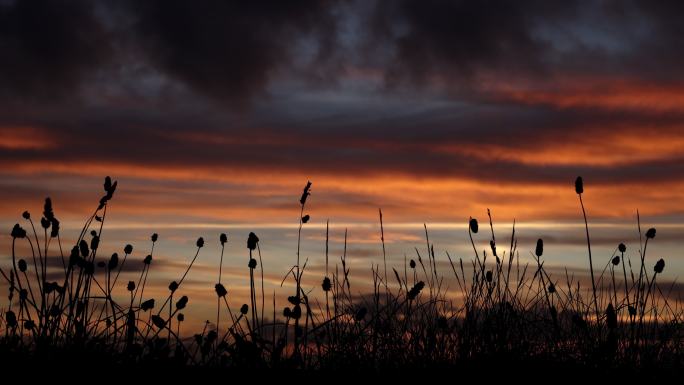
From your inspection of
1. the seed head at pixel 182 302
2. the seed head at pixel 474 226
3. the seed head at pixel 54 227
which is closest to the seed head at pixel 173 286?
the seed head at pixel 182 302

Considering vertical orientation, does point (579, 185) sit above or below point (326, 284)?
above

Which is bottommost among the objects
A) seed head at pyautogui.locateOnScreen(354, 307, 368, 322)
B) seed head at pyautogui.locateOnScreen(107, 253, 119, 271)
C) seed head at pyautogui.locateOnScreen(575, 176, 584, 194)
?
seed head at pyautogui.locateOnScreen(354, 307, 368, 322)

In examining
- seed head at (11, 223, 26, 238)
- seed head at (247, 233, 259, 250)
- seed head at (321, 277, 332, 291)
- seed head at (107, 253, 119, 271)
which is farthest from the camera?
seed head at (321, 277, 332, 291)

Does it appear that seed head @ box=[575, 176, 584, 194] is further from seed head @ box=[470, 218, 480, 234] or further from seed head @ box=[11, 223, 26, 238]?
seed head @ box=[11, 223, 26, 238]

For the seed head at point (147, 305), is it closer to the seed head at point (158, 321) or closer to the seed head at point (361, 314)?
the seed head at point (158, 321)

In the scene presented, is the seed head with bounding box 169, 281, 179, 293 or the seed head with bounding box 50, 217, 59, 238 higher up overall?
the seed head with bounding box 50, 217, 59, 238

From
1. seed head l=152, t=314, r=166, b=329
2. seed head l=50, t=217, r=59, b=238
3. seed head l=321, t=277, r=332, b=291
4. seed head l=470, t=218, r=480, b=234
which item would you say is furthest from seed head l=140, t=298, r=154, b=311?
seed head l=470, t=218, r=480, b=234

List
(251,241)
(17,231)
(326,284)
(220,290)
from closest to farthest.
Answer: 1. (251,241)
2. (17,231)
3. (220,290)
4. (326,284)

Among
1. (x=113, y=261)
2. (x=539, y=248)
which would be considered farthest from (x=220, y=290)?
(x=539, y=248)

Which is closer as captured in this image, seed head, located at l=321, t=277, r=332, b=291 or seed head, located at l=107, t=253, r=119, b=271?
seed head, located at l=107, t=253, r=119, b=271

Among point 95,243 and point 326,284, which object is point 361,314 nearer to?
point 326,284

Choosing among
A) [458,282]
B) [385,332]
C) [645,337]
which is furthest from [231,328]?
[645,337]

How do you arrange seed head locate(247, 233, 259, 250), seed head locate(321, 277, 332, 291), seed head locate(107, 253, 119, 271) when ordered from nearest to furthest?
seed head locate(247, 233, 259, 250) < seed head locate(107, 253, 119, 271) < seed head locate(321, 277, 332, 291)

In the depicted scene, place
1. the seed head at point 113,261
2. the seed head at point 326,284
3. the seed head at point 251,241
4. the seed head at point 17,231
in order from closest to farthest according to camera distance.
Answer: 1. the seed head at point 251,241
2. the seed head at point 17,231
3. the seed head at point 113,261
4. the seed head at point 326,284
